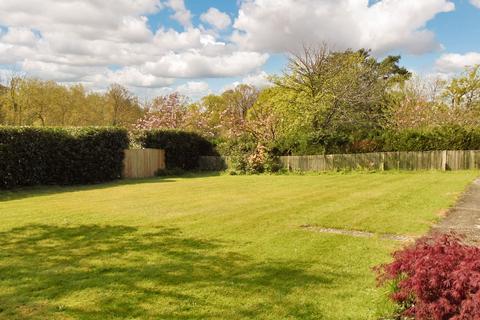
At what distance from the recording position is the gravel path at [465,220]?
707 cm

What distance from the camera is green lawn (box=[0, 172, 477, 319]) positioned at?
14.0 ft

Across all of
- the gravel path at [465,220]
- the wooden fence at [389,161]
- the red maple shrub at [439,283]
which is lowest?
the gravel path at [465,220]

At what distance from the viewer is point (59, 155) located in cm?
1758

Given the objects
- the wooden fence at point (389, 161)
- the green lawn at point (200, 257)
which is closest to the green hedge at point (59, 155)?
the green lawn at point (200, 257)

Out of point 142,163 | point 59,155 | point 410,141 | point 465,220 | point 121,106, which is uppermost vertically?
point 121,106

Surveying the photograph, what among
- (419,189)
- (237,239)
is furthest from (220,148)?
(237,239)

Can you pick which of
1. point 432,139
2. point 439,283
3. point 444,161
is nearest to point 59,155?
point 439,283

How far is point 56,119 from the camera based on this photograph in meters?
38.6

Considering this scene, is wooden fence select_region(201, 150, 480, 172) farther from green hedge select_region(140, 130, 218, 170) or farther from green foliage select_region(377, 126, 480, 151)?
green hedge select_region(140, 130, 218, 170)

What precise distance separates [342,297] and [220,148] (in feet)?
71.1

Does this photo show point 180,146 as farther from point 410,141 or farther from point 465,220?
point 465,220

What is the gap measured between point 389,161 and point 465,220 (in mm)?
13154

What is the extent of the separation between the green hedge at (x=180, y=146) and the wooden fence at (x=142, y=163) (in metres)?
0.54

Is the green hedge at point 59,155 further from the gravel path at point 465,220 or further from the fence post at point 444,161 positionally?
the fence post at point 444,161
